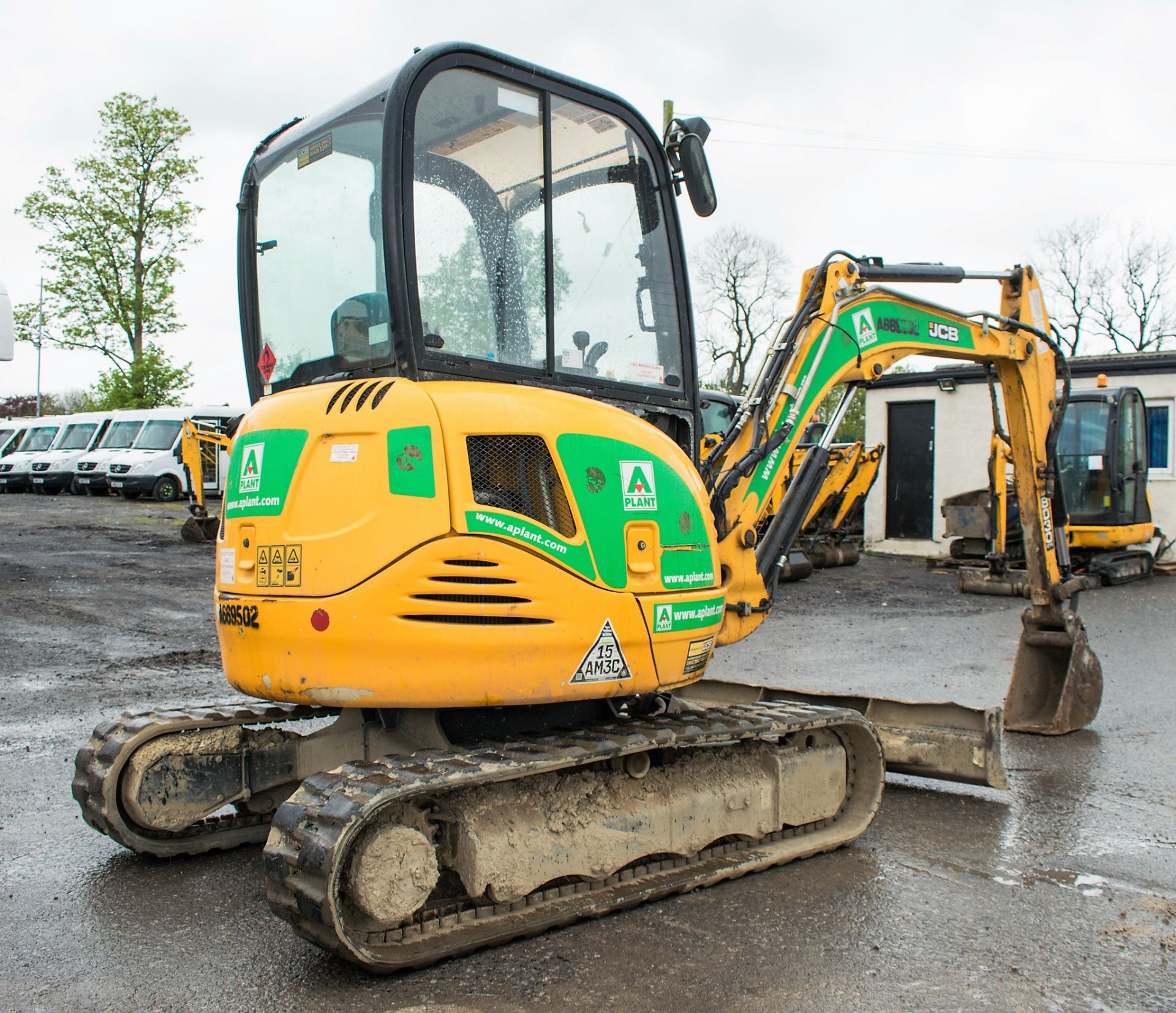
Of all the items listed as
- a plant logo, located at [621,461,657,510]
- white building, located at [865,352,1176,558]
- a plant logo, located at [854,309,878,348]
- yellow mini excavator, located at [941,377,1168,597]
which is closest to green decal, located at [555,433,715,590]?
a plant logo, located at [621,461,657,510]

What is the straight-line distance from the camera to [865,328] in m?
5.51

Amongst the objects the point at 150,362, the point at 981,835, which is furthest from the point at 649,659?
the point at 150,362

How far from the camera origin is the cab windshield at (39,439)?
3175cm

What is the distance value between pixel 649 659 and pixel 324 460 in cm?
135

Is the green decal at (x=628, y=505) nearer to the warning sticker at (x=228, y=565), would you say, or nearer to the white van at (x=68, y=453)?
the warning sticker at (x=228, y=565)

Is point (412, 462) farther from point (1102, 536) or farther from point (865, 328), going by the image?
point (1102, 536)

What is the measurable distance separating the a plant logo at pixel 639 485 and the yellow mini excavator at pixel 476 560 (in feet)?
0.04

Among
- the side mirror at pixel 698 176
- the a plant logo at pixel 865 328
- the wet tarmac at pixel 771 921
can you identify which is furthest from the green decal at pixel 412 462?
the a plant logo at pixel 865 328

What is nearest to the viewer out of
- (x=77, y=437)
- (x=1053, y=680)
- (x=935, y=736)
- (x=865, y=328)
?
(x=935, y=736)

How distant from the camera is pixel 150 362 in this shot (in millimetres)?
38156

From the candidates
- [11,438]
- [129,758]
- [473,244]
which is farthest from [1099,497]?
[11,438]

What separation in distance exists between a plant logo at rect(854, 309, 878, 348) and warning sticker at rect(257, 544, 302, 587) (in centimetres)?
303

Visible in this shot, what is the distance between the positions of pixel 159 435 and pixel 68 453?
14.7 ft

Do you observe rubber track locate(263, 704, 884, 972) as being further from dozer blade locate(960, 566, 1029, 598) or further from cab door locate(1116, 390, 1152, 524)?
cab door locate(1116, 390, 1152, 524)
